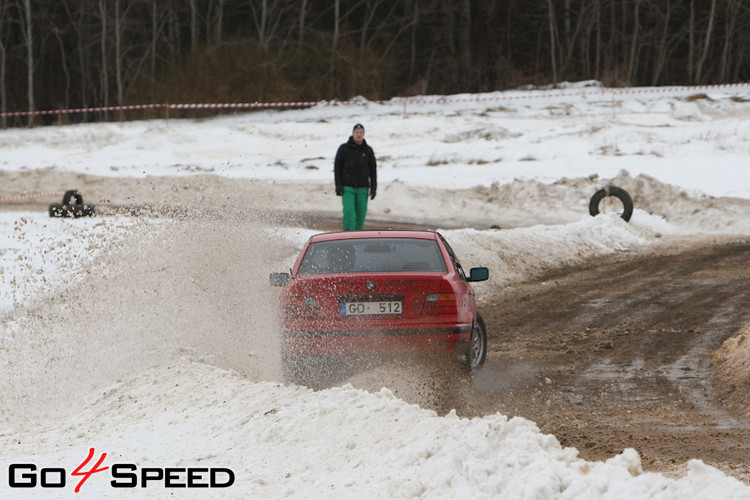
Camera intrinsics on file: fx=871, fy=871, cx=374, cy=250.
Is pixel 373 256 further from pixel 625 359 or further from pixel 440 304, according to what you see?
pixel 625 359

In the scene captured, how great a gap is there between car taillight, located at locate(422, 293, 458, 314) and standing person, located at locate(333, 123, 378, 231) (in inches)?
244

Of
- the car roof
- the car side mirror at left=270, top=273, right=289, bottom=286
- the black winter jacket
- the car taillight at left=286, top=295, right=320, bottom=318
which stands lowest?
the car taillight at left=286, top=295, right=320, bottom=318

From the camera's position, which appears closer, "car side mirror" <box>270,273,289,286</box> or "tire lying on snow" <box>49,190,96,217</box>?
"car side mirror" <box>270,273,289,286</box>

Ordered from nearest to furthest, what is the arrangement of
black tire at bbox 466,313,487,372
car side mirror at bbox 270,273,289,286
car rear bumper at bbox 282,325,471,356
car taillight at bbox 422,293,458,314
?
car rear bumper at bbox 282,325,471,356
car taillight at bbox 422,293,458,314
car side mirror at bbox 270,273,289,286
black tire at bbox 466,313,487,372

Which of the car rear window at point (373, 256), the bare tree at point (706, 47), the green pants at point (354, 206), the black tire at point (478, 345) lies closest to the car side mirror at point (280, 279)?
the car rear window at point (373, 256)

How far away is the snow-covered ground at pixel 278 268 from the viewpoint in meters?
4.82

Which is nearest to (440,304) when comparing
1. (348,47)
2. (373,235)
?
(373,235)

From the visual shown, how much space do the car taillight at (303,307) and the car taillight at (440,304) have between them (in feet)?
2.84

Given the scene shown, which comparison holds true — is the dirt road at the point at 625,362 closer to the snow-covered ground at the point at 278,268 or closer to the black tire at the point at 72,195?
the snow-covered ground at the point at 278,268

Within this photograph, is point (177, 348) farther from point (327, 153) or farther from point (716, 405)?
point (327, 153)

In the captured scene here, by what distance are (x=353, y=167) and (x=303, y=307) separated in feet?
21.1

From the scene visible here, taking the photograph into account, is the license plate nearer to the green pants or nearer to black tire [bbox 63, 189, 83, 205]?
the green pants

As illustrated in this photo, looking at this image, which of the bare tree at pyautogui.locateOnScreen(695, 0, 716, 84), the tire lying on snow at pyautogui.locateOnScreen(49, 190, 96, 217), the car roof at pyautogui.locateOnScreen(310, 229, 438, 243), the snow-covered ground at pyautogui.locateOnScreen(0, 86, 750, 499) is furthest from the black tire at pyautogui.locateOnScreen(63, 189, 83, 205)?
the bare tree at pyautogui.locateOnScreen(695, 0, 716, 84)

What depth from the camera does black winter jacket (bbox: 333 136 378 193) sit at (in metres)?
13.1
